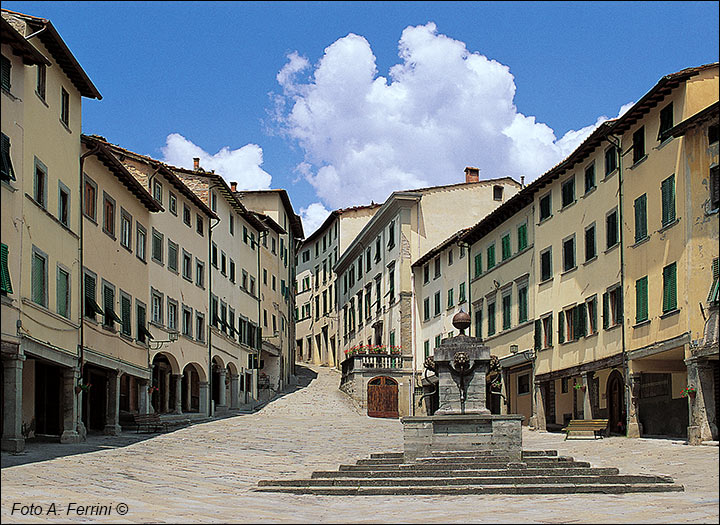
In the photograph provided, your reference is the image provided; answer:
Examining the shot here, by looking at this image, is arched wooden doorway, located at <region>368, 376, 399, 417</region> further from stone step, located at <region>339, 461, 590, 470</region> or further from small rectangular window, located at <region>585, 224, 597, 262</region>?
stone step, located at <region>339, 461, 590, 470</region>

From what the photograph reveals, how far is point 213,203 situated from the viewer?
5091 centimetres

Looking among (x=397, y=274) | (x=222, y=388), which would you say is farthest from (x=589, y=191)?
(x=397, y=274)

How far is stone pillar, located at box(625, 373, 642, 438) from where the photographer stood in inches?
1342

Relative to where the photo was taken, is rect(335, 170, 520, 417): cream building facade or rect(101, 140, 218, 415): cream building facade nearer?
rect(101, 140, 218, 415): cream building facade

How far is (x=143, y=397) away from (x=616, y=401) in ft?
60.5

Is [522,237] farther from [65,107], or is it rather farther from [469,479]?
[469,479]

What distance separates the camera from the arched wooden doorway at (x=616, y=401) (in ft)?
124

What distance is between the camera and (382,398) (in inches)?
2122

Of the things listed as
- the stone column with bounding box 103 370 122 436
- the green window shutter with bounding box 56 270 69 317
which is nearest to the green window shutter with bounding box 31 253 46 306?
the green window shutter with bounding box 56 270 69 317

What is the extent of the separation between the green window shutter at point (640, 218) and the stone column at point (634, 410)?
4.78 meters

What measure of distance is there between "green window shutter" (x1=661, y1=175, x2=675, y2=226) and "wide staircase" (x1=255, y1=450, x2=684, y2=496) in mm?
11562

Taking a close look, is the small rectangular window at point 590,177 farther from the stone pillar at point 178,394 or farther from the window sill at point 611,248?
the stone pillar at point 178,394

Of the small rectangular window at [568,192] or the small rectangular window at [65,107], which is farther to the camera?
the small rectangular window at [568,192]

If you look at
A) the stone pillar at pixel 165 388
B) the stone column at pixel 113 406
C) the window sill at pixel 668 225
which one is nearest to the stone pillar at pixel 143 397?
the stone column at pixel 113 406
